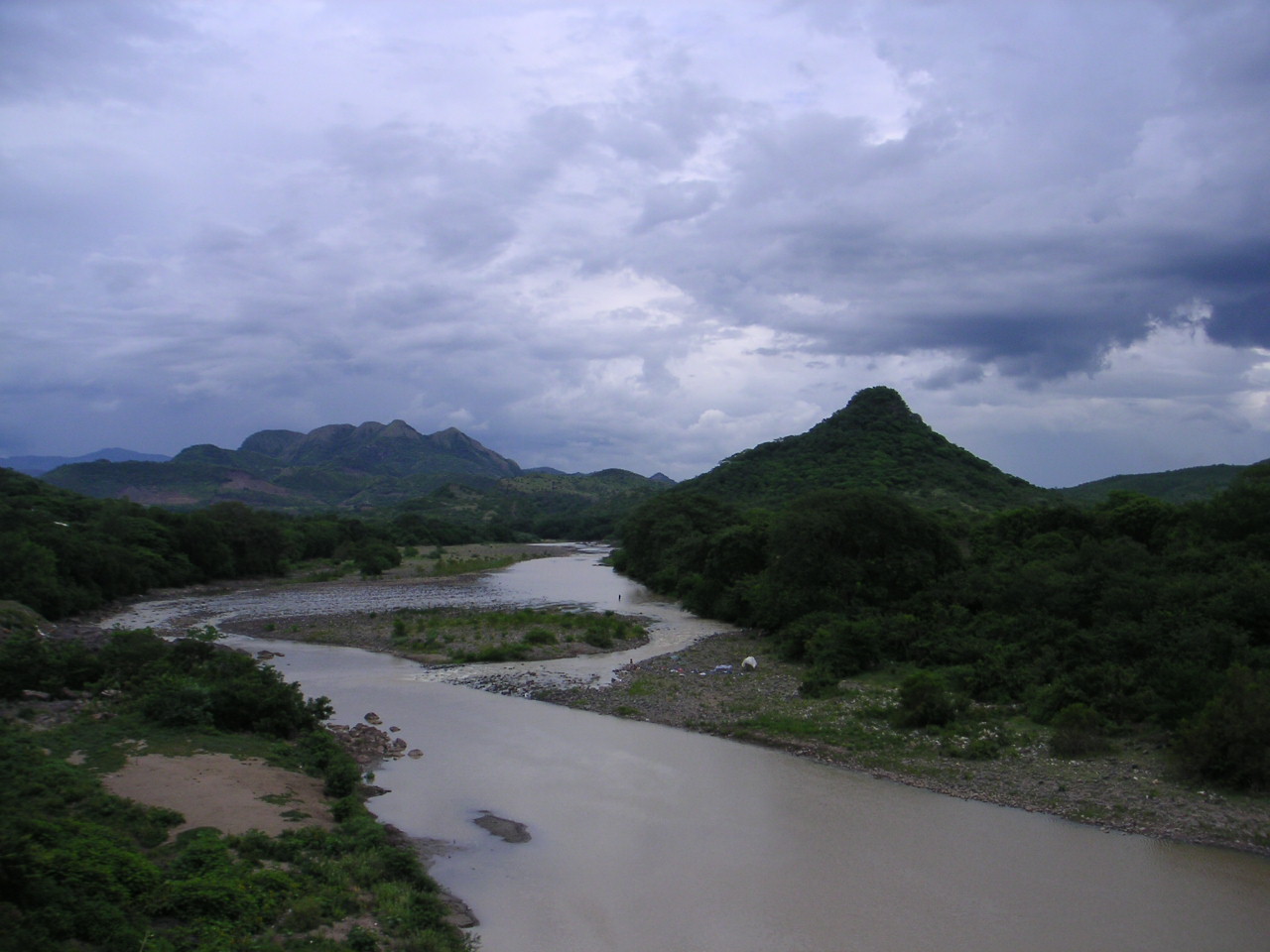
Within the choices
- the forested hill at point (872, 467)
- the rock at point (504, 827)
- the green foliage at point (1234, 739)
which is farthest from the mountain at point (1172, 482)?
the rock at point (504, 827)

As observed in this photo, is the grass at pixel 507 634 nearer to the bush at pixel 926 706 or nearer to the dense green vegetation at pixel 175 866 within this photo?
the dense green vegetation at pixel 175 866

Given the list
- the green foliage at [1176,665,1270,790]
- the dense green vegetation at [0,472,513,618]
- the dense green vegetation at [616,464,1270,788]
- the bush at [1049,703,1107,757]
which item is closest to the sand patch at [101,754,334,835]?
the dense green vegetation at [616,464,1270,788]

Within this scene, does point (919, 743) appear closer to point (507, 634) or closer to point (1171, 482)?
point (507, 634)

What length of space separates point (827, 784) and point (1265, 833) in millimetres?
7849

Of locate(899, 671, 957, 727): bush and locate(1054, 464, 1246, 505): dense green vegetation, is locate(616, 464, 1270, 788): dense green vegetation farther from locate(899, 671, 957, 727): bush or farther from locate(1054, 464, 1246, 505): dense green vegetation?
locate(1054, 464, 1246, 505): dense green vegetation

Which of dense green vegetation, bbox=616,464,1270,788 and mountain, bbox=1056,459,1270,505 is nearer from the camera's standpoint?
dense green vegetation, bbox=616,464,1270,788

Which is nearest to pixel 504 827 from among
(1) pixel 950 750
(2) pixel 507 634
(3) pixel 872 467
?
(1) pixel 950 750

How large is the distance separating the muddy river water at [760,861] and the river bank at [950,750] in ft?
1.86

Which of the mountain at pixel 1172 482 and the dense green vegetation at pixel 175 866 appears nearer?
the dense green vegetation at pixel 175 866

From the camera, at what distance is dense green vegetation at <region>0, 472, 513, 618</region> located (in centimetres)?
3975

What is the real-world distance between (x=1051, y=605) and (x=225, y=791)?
2303 cm

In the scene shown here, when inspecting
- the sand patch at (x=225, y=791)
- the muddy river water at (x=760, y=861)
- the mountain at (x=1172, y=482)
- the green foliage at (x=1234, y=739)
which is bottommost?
the muddy river water at (x=760, y=861)

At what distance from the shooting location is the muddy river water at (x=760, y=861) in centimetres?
1204

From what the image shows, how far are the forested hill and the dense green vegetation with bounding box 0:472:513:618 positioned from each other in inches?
1540
